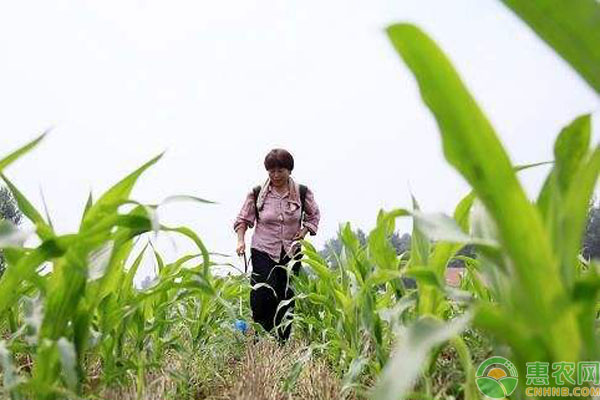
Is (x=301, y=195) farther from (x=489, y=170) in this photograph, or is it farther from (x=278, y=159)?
(x=489, y=170)

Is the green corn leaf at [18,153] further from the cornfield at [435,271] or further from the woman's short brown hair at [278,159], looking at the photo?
the woman's short brown hair at [278,159]

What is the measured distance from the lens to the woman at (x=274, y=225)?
10.8 feet

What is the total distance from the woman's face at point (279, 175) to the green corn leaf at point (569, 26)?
8.86ft

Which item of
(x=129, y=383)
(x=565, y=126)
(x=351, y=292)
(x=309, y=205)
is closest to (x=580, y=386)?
(x=565, y=126)

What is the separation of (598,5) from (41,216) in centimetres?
95

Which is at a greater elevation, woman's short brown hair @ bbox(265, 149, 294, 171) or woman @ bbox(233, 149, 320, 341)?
woman's short brown hair @ bbox(265, 149, 294, 171)

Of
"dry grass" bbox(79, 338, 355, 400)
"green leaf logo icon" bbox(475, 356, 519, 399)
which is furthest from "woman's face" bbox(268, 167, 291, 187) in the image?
"green leaf logo icon" bbox(475, 356, 519, 399)

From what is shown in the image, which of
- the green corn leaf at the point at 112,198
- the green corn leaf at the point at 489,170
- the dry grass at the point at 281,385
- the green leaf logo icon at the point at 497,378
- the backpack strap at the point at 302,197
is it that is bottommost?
the dry grass at the point at 281,385

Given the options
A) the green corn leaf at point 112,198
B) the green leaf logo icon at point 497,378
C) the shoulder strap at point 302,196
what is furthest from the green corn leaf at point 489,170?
the shoulder strap at point 302,196

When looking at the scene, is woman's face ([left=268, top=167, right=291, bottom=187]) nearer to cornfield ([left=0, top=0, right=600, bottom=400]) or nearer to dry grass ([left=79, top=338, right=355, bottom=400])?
dry grass ([left=79, top=338, right=355, bottom=400])

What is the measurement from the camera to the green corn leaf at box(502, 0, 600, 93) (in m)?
0.53

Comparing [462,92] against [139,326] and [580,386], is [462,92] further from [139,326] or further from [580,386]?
[139,326]

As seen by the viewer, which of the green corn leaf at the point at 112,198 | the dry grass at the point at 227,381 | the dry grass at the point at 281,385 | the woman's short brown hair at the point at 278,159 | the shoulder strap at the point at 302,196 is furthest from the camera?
the shoulder strap at the point at 302,196

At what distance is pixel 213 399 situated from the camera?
1.64m
